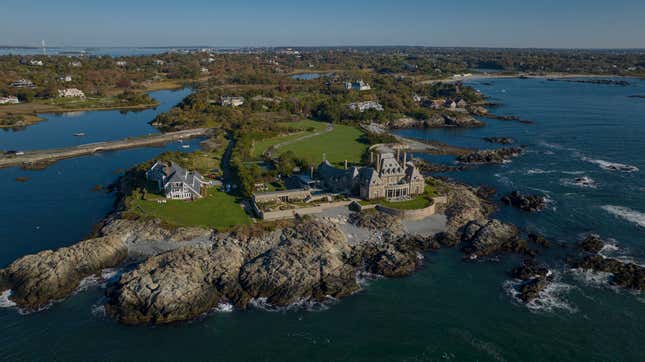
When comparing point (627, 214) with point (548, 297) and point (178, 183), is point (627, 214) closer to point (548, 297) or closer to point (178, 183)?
point (548, 297)

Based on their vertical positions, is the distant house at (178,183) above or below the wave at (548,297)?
Answer: above

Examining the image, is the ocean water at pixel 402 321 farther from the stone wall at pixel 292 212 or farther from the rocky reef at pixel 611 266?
the stone wall at pixel 292 212

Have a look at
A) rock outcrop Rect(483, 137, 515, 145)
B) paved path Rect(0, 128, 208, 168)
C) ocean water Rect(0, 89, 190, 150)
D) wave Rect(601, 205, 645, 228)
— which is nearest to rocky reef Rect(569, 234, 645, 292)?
wave Rect(601, 205, 645, 228)

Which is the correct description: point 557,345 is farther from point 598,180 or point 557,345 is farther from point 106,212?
point 106,212

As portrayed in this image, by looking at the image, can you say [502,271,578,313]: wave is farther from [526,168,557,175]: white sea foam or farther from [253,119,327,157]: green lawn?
[253,119,327,157]: green lawn

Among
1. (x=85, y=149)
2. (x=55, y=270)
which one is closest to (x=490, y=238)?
(x=55, y=270)

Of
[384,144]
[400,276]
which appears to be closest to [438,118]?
[384,144]

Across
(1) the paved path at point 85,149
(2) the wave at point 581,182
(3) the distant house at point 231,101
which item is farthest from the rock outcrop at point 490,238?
(3) the distant house at point 231,101
